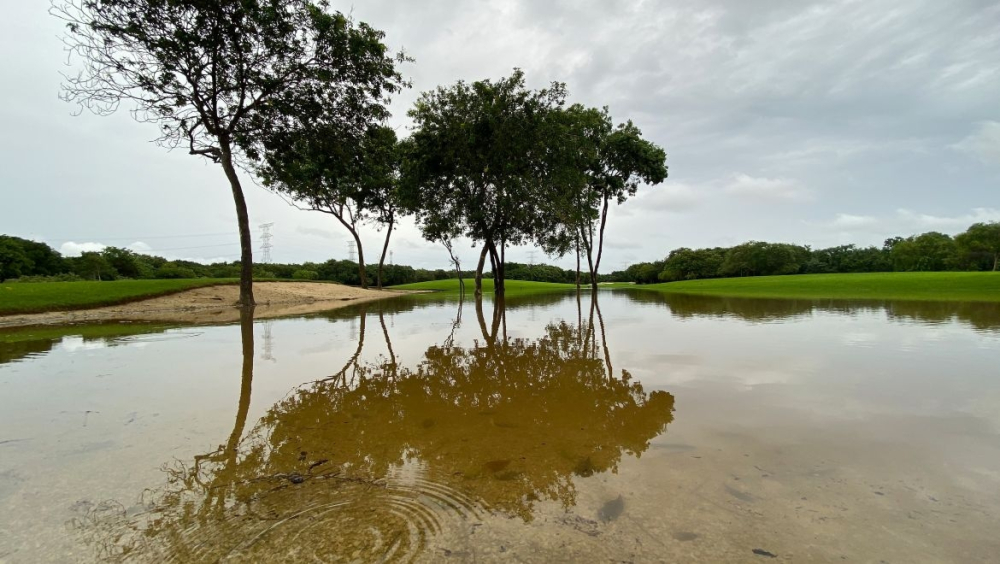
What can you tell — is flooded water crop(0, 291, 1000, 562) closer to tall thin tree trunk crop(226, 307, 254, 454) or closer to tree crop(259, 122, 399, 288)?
tall thin tree trunk crop(226, 307, 254, 454)

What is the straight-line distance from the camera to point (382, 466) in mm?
3072

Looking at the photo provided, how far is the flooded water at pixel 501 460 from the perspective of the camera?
216 centimetres

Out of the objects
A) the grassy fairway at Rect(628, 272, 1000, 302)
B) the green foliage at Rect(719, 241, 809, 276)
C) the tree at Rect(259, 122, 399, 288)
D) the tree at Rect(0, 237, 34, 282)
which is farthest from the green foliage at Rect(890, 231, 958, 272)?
the tree at Rect(0, 237, 34, 282)

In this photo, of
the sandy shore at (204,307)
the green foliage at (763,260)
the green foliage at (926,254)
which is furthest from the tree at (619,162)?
the green foliage at (926,254)

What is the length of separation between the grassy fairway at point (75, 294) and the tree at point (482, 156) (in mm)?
12944

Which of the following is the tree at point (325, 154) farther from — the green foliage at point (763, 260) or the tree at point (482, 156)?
the green foliage at point (763, 260)

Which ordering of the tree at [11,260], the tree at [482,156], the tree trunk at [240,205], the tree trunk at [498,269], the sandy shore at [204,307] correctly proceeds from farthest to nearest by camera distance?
1. the tree at [11,260]
2. the tree trunk at [498,269]
3. the tree at [482,156]
4. the tree trunk at [240,205]
5. the sandy shore at [204,307]

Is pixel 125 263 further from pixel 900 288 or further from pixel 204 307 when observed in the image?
pixel 900 288

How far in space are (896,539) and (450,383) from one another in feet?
14.7

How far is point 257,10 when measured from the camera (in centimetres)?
1441

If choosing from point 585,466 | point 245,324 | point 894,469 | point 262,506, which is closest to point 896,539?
point 894,469

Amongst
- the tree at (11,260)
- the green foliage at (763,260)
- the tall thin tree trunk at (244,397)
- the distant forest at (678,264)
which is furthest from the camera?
the green foliage at (763,260)

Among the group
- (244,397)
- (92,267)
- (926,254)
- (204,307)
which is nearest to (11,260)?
(92,267)

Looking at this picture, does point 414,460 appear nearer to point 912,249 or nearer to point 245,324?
point 245,324
